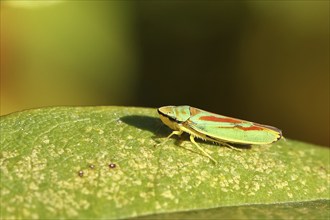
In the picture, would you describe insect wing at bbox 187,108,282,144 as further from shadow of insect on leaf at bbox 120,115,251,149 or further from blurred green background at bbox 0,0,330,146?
blurred green background at bbox 0,0,330,146

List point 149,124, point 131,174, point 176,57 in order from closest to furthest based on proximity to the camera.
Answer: point 131,174
point 149,124
point 176,57

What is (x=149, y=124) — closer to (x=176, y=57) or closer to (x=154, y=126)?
(x=154, y=126)

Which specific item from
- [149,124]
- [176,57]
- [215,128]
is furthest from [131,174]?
[176,57]

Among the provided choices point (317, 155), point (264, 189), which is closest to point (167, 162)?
point (264, 189)

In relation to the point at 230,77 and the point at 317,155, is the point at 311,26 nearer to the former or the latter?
the point at 230,77

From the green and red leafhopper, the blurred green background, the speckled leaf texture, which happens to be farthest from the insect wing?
the blurred green background
